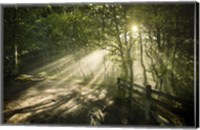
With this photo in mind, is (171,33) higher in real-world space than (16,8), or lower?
lower

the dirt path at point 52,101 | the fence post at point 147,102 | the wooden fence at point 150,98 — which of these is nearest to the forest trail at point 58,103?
the dirt path at point 52,101

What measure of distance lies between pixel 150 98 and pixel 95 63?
2.69ft

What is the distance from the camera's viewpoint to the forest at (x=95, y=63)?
4016mm

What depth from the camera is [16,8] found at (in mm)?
4312

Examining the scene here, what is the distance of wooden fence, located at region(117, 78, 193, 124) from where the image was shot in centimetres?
392

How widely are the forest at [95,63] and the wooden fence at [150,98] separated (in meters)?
0.01

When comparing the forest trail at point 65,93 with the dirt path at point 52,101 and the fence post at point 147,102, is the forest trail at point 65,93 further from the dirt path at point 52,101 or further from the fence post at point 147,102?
the fence post at point 147,102

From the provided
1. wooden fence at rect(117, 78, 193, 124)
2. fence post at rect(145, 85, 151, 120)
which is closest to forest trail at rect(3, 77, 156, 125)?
wooden fence at rect(117, 78, 193, 124)

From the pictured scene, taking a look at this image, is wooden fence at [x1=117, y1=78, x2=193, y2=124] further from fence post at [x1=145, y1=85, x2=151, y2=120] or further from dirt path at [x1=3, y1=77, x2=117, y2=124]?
dirt path at [x1=3, y1=77, x2=117, y2=124]

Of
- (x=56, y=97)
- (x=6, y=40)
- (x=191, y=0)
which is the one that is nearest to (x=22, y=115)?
(x=56, y=97)

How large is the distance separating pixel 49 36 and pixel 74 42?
0.34 metres

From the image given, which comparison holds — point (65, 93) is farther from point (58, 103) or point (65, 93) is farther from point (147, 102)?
point (147, 102)

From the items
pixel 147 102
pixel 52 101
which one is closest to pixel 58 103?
pixel 52 101

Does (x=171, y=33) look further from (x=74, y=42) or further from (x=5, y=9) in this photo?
(x=5, y=9)
